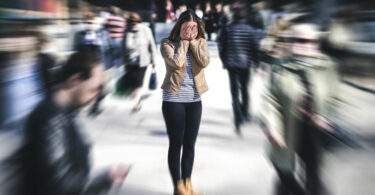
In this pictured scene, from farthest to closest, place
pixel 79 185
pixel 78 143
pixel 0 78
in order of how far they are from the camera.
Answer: pixel 79 185 < pixel 78 143 < pixel 0 78

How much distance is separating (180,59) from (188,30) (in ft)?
0.80

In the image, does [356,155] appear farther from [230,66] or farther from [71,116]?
[71,116]

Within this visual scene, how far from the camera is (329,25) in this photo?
2998 mm

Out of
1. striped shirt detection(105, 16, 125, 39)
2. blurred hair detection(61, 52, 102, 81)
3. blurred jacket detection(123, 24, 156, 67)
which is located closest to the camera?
blurred hair detection(61, 52, 102, 81)

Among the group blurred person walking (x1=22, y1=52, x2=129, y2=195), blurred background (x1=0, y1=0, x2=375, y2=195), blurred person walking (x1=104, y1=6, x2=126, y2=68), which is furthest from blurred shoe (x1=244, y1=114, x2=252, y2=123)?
blurred person walking (x1=104, y1=6, x2=126, y2=68)

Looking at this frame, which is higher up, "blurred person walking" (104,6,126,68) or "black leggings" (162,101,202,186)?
"blurred person walking" (104,6,126,68)

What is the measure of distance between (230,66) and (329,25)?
63.6 inches

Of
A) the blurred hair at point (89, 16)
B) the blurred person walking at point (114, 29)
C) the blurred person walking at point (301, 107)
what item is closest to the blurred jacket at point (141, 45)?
the blurred hair at point (89, 16)

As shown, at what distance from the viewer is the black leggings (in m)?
2.53

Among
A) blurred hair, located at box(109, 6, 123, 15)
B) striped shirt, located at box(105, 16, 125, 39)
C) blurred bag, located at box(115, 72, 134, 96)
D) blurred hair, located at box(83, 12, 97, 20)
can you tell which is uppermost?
blurred hair, located at box(109, 6, 123, 15)

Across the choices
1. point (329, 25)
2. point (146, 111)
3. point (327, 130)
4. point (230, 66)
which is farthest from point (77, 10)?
point (327, 130)

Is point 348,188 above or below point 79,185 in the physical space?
below

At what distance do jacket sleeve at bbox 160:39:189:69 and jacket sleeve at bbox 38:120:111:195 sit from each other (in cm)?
88

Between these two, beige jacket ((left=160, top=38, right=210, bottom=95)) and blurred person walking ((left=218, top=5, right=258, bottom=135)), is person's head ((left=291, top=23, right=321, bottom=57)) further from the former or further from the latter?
blurred person walking ((left=218, top=5, right=258, bottom=135))
